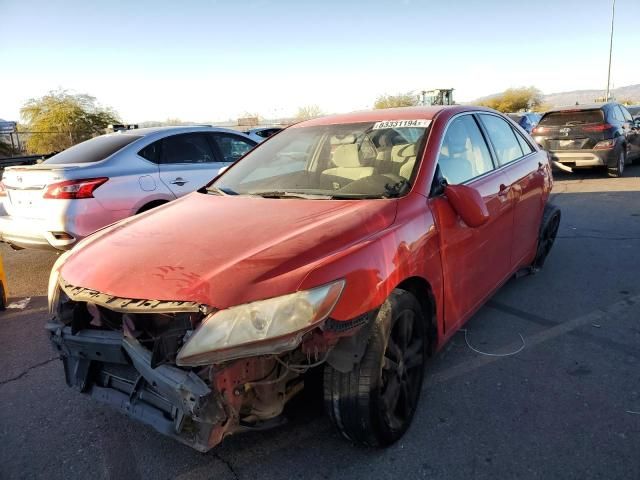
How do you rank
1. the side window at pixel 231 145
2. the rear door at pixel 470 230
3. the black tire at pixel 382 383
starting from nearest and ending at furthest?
the black tire at pixel 382 383 → the rear door at pixel 470 230 → the side window at pixel 231 145

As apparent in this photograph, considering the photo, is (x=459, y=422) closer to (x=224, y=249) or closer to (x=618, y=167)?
(x=224, y=249)

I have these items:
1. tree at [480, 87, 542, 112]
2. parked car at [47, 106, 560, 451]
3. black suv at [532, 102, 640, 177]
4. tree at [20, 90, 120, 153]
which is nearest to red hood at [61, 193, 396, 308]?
parked car at [47, 106, 560, 451]

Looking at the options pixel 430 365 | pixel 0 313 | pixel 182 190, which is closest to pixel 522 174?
pixel 430 365

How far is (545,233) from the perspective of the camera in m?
4.75

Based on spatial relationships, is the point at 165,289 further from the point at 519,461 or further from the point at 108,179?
the point at 108,179

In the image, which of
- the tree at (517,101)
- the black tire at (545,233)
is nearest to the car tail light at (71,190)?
the black tire at (545,233)

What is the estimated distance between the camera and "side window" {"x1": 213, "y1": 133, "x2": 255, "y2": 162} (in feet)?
21.5

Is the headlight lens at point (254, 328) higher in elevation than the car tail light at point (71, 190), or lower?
lower

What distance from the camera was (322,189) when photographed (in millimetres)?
2988

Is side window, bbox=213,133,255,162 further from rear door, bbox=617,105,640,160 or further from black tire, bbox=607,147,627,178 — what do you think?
rear door, bbox=617,105,640,160

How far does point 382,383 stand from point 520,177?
2432 mm

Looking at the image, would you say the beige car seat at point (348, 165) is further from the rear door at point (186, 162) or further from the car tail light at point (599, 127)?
the car tail light at point (599, 127)

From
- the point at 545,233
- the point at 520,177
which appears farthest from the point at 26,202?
the point at 545,233

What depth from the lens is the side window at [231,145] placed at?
6.56 meters
